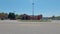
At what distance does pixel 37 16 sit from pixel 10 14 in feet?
98.7

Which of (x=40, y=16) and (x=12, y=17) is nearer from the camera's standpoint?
(x=40, y=16)

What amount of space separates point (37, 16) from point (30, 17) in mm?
4435

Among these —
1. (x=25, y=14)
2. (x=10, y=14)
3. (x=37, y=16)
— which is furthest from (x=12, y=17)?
(x=37, y=16)

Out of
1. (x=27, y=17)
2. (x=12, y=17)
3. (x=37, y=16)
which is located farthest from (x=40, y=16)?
(x=12, y=17)

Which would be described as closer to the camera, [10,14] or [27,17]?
[27,17]

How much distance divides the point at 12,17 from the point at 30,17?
84.0 ft

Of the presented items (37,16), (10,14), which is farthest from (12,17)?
(37,16)

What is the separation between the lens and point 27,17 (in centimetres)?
8400

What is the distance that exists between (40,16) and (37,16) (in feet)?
6.12

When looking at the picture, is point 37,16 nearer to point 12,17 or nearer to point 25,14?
point 25,14

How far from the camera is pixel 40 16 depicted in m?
81.9

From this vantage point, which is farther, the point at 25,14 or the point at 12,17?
the point at 12,17

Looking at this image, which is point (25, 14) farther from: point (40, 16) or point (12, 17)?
point (12, 17)

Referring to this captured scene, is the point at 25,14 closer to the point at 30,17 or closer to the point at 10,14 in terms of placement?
the point at 30,17
